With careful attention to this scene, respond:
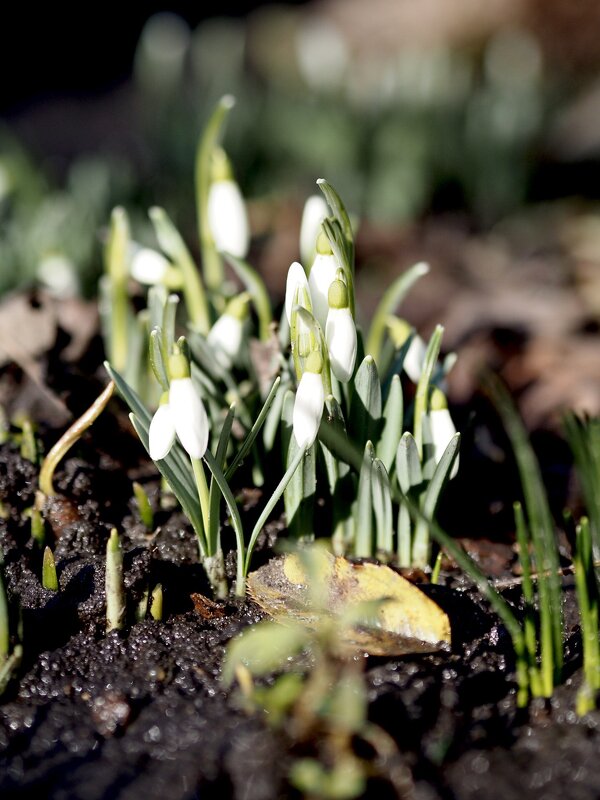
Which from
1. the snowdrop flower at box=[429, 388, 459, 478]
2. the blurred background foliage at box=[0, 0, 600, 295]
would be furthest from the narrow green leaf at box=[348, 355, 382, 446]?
the blurred background foliage at box=[0, 0, 600, 295]

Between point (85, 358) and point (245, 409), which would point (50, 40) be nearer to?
point (85, 358)

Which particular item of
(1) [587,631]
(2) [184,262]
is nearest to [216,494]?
(1) [587,631]

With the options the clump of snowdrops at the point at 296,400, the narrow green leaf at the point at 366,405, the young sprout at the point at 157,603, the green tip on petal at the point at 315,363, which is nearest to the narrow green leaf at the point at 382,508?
the clump of snowdrops at the point at 296,400

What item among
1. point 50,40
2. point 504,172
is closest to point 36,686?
point 504,172

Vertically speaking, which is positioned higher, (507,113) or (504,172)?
(507,113)

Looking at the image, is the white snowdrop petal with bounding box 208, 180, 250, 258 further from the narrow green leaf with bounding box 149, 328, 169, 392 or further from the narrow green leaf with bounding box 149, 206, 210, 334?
the narrow green leaf with bounding box 149, 328, 169, 392

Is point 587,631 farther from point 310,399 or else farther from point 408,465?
point 310,399
